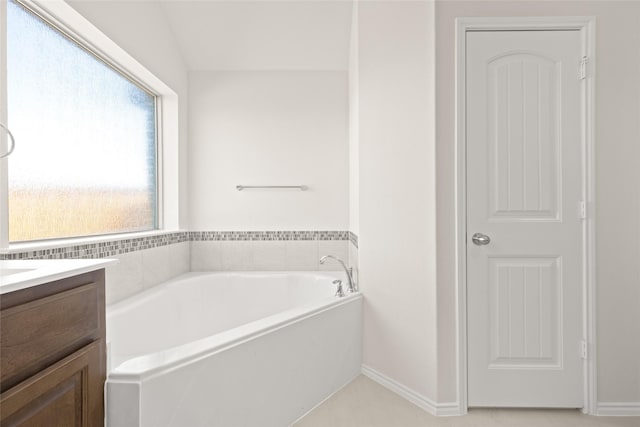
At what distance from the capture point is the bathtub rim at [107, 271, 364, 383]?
121 cm

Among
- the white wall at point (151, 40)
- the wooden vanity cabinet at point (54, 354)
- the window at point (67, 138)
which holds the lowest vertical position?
the wooden vanity cabinet at point (54, 354)

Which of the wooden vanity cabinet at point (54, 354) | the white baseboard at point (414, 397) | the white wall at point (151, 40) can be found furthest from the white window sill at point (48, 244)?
the white baseboard at point (414, 397)

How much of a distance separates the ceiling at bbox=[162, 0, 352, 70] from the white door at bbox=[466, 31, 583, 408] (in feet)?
4.60

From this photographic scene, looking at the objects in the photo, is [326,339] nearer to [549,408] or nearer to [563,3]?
[549,408]

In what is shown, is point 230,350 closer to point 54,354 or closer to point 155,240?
point 54,354

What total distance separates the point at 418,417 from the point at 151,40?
9.35 feet

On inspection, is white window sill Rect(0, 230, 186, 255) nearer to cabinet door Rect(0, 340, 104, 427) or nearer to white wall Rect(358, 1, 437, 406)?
cabinet door Rect(0, 340, 104, 427)

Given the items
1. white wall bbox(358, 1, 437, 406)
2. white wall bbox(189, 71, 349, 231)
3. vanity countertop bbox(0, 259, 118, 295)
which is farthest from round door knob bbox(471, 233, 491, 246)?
vanity countertop bbox(0, 259, 118, 295)

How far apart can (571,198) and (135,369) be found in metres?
2.10

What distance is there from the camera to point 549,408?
1974mm

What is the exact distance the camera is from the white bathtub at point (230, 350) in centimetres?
127

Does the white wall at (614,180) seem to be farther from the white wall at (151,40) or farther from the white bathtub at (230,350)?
the white wall at (151,40)

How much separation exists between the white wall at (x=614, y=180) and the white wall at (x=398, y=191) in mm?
192

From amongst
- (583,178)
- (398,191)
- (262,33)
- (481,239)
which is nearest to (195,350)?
(398,191)
